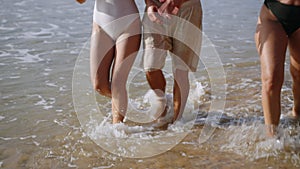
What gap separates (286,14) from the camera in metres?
3.29

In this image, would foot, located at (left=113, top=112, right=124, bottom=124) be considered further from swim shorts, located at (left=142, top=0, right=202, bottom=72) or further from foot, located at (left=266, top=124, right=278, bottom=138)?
foot, located at (left=266, top=124, right=278, bottom=138)

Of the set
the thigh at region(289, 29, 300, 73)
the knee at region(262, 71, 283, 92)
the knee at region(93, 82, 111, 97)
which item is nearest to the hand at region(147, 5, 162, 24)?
the knee at region(93, 82, 111, 97)

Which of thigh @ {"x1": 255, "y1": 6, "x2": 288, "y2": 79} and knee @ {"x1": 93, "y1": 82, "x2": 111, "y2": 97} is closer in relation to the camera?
thigh @ {"x1": 255, "y1": 6, "x2": 288, "y2": 79}

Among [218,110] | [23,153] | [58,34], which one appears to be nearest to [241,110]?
[218,110]

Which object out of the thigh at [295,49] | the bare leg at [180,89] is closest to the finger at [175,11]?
the bare leg at [180,89]

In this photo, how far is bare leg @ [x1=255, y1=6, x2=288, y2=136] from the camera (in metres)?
3.31

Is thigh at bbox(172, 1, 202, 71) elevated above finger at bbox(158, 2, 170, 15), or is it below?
below

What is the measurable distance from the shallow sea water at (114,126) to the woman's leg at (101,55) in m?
0.51

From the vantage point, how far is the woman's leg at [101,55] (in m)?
3.65

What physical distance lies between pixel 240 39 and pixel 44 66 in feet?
12.4

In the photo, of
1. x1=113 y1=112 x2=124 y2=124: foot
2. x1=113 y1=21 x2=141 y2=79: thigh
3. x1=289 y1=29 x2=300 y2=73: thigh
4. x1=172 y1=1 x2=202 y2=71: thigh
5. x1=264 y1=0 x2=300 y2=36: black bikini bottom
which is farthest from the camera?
x1=113 y1=112 x2=124 y2=124: foot

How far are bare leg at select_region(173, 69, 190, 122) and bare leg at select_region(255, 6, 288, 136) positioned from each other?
81cm

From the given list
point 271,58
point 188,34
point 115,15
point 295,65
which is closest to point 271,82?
point 271,58

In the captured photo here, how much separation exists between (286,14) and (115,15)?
1.45 metres
